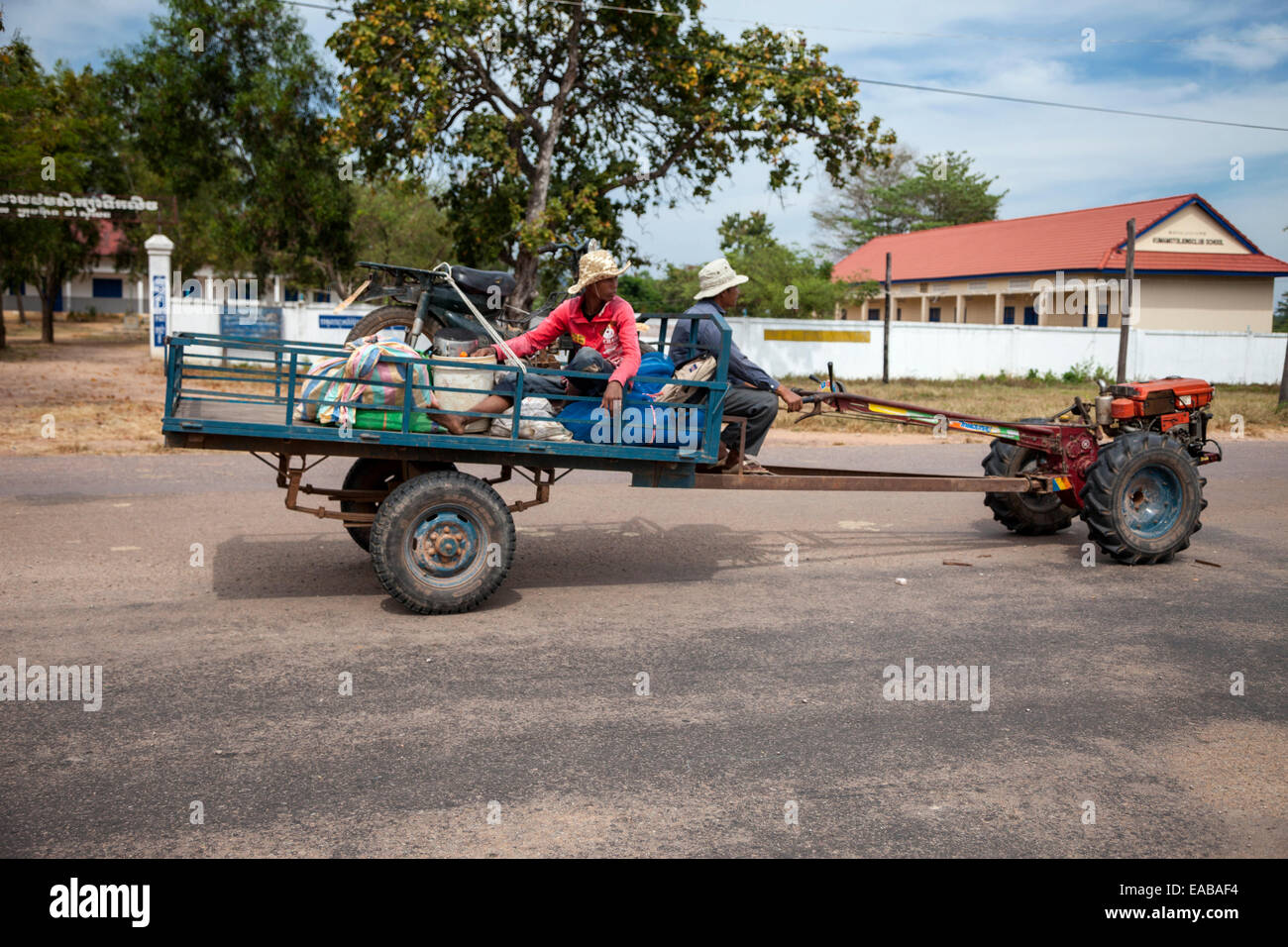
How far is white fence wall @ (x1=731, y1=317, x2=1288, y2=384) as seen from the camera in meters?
27.0

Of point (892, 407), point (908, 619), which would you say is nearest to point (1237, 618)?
point (908, 619)

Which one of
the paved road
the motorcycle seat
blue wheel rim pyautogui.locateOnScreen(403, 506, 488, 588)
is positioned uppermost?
the motorcycle seat

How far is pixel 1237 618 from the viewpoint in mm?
6570

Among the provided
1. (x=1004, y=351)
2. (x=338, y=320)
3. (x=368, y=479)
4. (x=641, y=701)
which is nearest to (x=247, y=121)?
(x=338, y=320)

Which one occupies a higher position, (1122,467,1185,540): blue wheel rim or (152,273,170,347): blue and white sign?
(152,273,170,347): blue and white sign

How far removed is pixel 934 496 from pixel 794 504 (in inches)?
66.7

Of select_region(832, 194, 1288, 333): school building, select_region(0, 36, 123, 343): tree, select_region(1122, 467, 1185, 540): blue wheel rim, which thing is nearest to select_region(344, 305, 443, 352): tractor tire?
select_region(1122, 467, 1185, 540): blue wheel rim

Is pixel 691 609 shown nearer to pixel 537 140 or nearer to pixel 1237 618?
pixel 1237 618

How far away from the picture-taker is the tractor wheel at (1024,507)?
8.73 m

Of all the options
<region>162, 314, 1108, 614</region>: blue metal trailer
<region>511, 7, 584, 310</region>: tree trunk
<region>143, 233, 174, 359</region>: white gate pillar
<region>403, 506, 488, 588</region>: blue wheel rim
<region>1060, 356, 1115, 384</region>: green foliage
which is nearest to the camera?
<region>162, 314, 1108, 614</region>: blue metal trailer

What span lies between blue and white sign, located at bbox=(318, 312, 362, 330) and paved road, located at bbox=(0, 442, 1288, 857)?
49.3ft

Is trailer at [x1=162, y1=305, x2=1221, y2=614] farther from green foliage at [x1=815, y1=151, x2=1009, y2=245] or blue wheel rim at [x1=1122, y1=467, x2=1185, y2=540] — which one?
green foliage at [x1=815, y1=151, x2=1009, y2=245]

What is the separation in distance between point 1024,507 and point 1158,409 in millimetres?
1274

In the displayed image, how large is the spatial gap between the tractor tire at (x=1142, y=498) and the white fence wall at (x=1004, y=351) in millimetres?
18220
